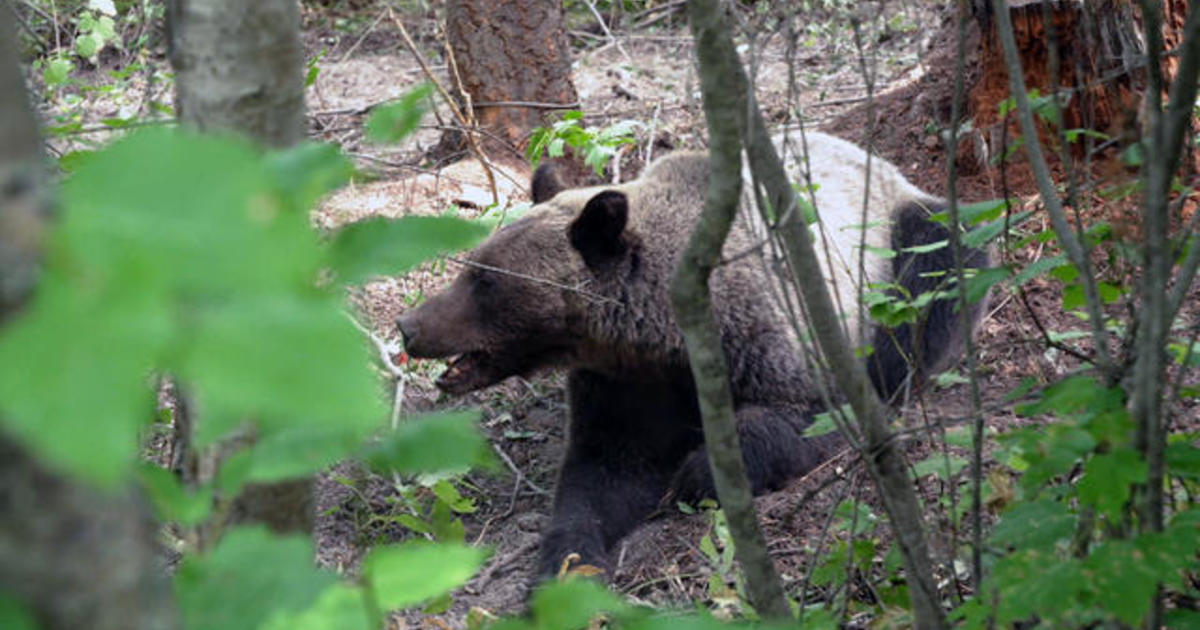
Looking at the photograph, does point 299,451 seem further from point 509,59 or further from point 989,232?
point 509,59

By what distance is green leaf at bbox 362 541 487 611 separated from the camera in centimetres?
125

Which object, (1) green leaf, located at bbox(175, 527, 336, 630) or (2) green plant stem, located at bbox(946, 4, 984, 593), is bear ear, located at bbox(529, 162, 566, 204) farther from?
(1) green leaf, located at bbox(175, 527, 336, 630)

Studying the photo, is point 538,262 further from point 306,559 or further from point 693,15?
point 306,559

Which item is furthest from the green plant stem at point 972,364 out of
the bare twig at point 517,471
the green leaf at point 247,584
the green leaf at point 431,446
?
the bare twig at point 517,471

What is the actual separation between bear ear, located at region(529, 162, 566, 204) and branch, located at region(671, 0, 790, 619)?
138 inches

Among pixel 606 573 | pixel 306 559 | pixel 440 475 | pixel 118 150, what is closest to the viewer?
pixel 118 150

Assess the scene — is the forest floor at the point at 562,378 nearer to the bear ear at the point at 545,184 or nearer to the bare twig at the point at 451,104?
the bare twig at the point at 451,104

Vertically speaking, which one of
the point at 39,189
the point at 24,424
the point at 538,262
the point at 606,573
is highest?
the point at 39,189

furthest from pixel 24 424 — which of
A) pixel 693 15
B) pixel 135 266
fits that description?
pixel 693 15

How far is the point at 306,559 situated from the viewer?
4.12 ft

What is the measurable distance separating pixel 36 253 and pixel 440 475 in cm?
446

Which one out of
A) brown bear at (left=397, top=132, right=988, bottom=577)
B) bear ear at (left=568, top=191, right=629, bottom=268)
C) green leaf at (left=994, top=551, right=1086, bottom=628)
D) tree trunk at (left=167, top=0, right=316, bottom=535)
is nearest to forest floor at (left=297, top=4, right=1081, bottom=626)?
brown bear at (left=397, top=132, right=988, bottom=577)

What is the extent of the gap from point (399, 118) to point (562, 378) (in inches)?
218

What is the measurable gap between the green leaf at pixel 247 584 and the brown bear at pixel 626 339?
3871mm
